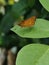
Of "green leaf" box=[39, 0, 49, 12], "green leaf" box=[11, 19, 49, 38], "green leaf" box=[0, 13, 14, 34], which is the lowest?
"green leaf" box=[0, 13, 14, 34]

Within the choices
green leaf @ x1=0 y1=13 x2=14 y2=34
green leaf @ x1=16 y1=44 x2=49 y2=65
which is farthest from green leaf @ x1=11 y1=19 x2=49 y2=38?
green leaf @ x1=0 y1=13 x2=14 y2=34

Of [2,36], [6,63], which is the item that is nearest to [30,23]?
[2,36]

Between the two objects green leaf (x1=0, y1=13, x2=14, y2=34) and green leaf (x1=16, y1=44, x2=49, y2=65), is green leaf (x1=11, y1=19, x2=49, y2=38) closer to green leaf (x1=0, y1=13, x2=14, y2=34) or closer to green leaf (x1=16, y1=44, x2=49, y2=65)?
green leaf (x1=16, y1=44, x2=49, y2=65)

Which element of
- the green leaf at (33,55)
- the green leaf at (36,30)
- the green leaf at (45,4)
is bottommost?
the green leaf at (33,55)

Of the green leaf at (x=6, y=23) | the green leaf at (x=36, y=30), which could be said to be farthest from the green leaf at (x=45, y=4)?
the green leaf at (x=6, y=23)

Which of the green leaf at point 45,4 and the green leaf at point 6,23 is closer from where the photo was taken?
the green leaf at point 45,4

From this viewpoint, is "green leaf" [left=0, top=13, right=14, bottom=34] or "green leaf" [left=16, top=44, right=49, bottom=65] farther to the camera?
"green leaf" [left=0, top=13, right=14, bottom=34]

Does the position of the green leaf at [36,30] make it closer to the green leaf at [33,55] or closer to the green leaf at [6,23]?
the green leaf at [33,55]
